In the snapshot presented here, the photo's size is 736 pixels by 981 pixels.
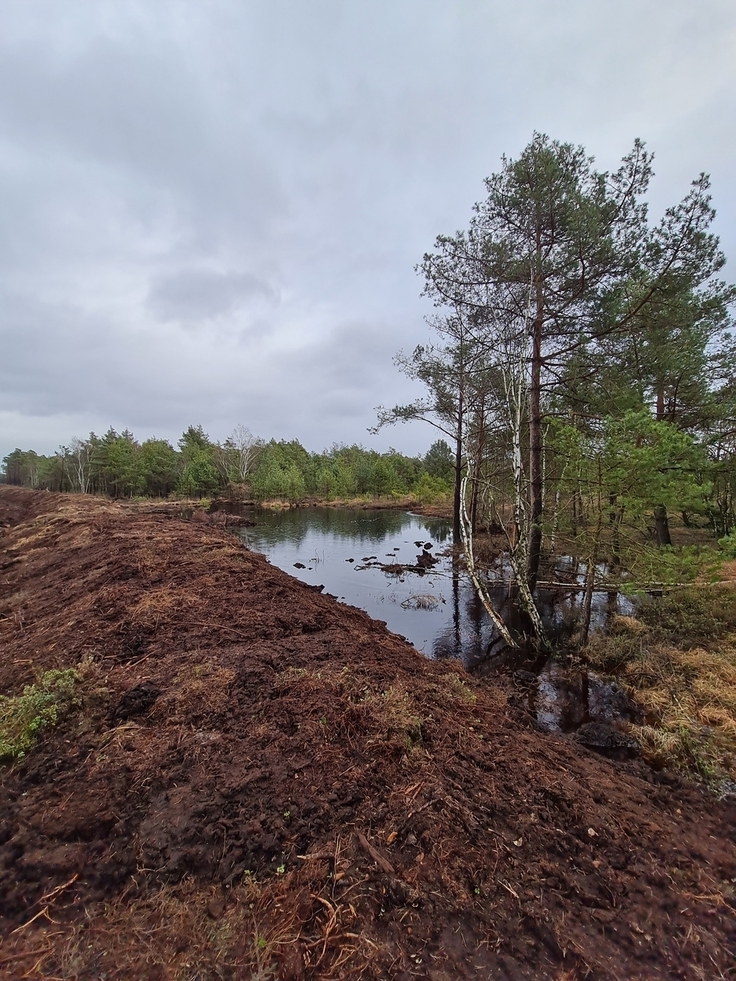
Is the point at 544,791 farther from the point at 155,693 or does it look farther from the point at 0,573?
the point at 0,573

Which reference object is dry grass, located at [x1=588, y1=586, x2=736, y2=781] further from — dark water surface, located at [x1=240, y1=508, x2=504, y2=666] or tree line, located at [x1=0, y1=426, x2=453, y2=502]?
tree line, located at [x1=0, y1=426, x2=453, y2=502]

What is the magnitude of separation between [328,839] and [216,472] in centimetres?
5354

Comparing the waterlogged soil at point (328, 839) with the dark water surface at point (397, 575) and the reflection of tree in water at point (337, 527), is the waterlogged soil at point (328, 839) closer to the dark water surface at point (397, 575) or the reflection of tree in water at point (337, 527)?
the dark water surface at point (397, 575)

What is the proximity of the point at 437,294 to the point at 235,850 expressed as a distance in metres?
9.69

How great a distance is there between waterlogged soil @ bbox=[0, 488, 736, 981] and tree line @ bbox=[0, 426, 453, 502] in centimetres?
4009

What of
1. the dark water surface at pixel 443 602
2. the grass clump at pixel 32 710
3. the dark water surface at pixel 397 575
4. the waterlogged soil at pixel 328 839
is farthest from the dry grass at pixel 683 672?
the grass clump at pixel 32 710

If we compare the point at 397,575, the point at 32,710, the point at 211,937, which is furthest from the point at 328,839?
the point at 397,575

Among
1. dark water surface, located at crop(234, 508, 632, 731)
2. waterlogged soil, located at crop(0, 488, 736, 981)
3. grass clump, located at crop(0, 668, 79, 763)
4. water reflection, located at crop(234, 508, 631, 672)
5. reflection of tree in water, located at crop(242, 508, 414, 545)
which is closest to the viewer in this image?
waterlogged soil, located at crop(0, 488, 736, 981)

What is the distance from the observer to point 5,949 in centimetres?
166

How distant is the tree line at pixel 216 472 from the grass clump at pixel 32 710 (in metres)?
40.4

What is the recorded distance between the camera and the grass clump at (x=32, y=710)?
9.32 feet

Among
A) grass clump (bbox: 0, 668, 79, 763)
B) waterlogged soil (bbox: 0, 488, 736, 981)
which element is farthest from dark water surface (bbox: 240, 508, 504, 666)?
grass clump (bbox: 0, 668, 79, 763)

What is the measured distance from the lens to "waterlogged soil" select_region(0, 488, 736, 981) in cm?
176

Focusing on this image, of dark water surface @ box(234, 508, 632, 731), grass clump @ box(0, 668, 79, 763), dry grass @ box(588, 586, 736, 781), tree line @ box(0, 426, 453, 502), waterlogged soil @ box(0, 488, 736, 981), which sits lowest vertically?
dark water surface @ box(234, 508, 632, 731)
